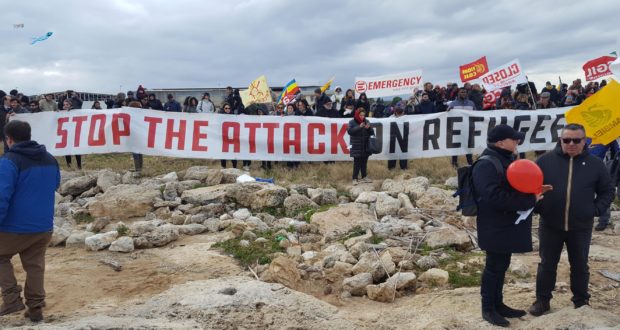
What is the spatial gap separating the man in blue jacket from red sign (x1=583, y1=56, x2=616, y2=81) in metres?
16.7

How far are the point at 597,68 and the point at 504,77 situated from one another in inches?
128

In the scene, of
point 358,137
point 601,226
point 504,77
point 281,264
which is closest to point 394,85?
point 504,77

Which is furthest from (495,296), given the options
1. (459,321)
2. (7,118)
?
(7,118)

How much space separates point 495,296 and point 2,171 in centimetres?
457

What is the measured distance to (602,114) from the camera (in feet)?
17.5

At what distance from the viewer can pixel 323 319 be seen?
15.3ft

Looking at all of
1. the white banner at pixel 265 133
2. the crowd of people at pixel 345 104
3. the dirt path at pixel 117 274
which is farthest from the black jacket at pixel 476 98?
the dirt path at pixel 117 274

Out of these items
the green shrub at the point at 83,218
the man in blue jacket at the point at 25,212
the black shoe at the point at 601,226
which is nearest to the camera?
the man in blue jacket at the point at 25,212

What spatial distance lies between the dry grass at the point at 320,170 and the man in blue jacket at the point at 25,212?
6.23 m

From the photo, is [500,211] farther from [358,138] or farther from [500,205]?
[358,138]

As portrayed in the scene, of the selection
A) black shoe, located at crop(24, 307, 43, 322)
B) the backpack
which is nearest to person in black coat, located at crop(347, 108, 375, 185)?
the backpack

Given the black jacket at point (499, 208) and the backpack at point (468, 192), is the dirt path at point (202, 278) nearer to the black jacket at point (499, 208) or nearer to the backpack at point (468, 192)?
the black jacket at point (499, 208)

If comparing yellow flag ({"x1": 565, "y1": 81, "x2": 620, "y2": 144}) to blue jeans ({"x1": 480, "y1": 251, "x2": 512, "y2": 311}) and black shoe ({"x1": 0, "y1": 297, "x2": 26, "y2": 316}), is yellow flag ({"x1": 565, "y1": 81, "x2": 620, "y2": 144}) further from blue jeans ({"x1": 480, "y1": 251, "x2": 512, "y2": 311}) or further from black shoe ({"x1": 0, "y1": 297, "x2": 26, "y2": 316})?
black shoe ({"x1": 0, "y1": 297, "x2": 26, "y2": 316})

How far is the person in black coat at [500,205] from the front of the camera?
3947mm
